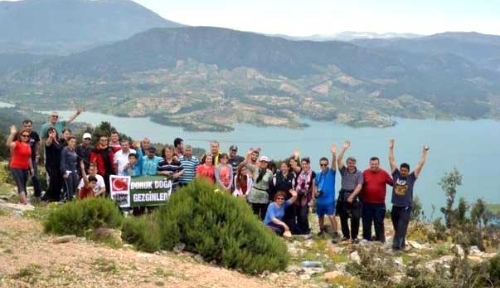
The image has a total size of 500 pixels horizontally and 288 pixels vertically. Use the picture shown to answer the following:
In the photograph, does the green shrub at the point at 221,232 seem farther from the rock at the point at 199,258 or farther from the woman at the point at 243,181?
the woman at the point at 243,181

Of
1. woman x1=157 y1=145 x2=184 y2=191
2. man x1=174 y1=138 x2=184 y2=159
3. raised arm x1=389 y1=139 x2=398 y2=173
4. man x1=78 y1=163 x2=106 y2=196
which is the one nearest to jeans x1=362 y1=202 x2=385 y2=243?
raised arm x1=389 y1=139 x2=398 y2=173

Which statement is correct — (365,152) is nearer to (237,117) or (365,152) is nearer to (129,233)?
(237,117)

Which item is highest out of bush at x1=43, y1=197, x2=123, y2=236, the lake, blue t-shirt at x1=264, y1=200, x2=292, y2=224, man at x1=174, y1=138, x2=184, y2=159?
man at x1=174, y1=138, x2=184, y2=159

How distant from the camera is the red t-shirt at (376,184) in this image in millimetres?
10164

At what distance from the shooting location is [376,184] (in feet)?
33.3

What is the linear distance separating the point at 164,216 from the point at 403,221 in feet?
13.7

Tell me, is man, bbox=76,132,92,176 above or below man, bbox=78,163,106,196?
above

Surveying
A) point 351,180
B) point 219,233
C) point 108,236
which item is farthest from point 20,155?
point 351,180

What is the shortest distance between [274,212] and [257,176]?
737 millimetres

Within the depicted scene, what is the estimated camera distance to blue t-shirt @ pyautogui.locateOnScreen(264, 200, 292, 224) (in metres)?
10.6

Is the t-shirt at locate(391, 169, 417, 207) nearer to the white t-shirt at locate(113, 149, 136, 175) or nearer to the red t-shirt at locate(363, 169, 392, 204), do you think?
the red t-shirt at locate(363, 169, 392, 204)

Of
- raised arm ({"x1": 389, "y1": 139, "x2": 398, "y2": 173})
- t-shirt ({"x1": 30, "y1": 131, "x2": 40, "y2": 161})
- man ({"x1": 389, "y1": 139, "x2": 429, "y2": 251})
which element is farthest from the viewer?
t-shirt ({"x1": 30, "y1": 131, "x2": 40, "y2": 161})

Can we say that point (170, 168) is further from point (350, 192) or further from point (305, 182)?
point (350, 192)

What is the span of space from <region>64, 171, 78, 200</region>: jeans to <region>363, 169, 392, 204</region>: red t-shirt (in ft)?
17.8
